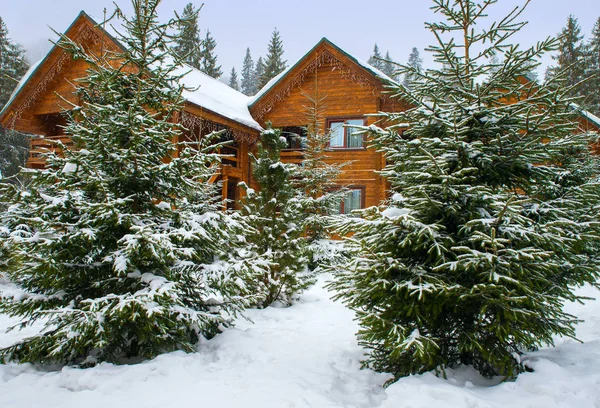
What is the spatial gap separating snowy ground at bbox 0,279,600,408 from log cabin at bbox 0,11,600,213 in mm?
11468

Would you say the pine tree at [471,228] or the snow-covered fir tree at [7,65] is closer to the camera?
the pine tree at [471,228]

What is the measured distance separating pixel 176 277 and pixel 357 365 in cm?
264

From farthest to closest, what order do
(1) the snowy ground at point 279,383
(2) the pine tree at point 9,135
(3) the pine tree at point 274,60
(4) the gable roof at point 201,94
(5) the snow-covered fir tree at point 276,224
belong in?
(3) the pine tree at point 274,60, (2) the pine tree at point 9,135, (4) the gable roof at point 201,94, (5) the snow-covered fir tree at point 276,224, (1) the snowy ground at point 279,383

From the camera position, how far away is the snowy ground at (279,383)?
10.8 ft

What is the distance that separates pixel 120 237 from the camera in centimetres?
471

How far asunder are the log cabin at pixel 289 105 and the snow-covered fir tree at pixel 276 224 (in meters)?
7.32

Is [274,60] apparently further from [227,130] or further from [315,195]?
[315,195]

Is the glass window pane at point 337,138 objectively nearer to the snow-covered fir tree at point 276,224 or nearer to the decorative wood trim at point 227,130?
the decorative wood trim at point 227,130

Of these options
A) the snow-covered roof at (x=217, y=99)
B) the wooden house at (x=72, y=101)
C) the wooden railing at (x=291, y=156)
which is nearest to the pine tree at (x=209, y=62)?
the snow-covered roof at (x=217, y=99)

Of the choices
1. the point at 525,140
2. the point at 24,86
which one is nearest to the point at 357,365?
the point at 525,140

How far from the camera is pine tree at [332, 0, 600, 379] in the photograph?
3.55 meters

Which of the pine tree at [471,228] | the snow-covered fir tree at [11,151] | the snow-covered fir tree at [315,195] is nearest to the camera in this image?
the pine tree at [471,228]

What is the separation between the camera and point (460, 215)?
3.92 m

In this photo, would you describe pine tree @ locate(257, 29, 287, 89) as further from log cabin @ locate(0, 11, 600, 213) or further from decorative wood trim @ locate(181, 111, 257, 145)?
decorative wood trim @ locate(181, 111, 257, 145)
